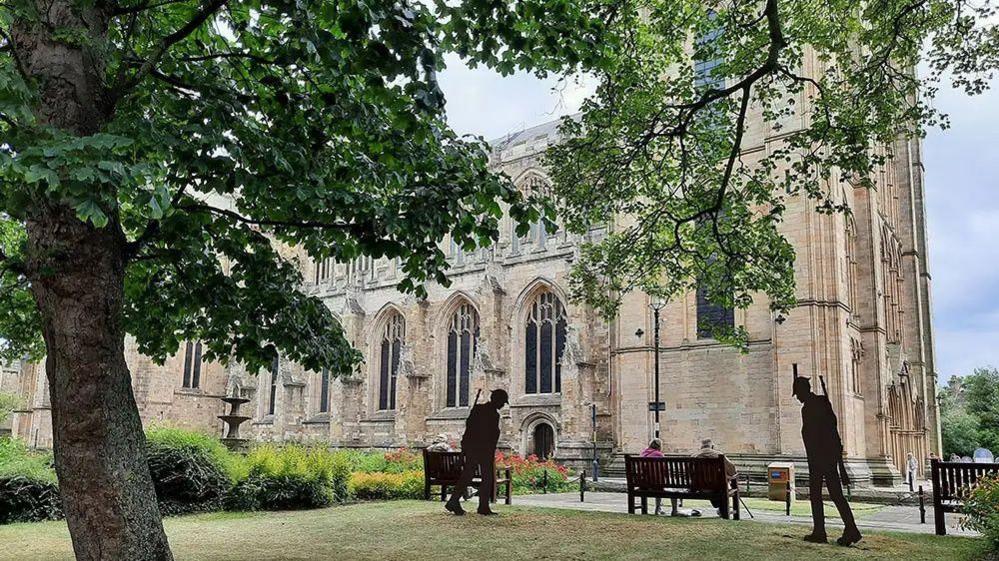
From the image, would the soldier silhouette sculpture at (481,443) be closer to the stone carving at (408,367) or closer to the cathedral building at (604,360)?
the cathedral building at (604,360)

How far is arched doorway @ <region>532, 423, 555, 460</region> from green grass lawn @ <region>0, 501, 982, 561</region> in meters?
18.7

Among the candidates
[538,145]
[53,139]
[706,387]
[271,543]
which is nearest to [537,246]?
[538,145]

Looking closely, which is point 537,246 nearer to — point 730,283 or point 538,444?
point 538,444

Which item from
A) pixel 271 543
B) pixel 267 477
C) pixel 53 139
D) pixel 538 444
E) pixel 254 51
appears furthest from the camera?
pixel 538 444

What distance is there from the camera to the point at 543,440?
30562 mm

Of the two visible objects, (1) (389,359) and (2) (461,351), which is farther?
(1) (389,359)

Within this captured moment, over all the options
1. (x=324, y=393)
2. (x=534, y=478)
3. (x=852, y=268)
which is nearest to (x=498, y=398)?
(x=534, y=478)

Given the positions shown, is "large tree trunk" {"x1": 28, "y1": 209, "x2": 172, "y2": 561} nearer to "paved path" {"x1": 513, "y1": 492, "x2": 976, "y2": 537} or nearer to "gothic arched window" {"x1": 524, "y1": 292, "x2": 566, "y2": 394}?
"paved path" {"x1": 513, "y1": 492, "x2": 976, "y2": 537}

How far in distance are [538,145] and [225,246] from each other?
26727 millimetres

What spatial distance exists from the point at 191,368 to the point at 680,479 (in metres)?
39.2

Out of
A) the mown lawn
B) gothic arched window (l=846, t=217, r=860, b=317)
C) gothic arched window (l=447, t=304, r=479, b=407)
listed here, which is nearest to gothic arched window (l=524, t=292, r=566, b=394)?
gothic arched window (l=447, t=304, r=479, b=407)

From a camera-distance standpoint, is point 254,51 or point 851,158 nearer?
point 254,51

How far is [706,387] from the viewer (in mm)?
23875

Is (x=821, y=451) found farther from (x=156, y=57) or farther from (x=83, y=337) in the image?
(x=156, y=57)
